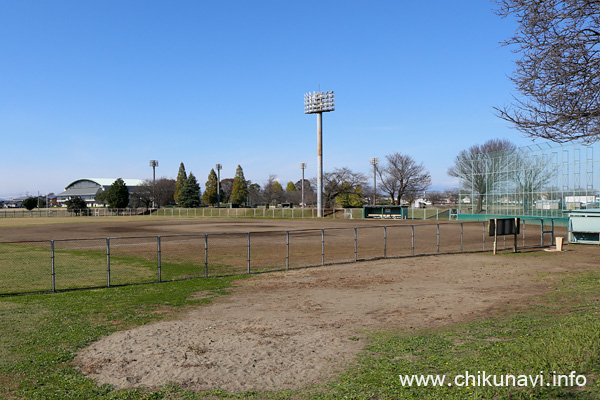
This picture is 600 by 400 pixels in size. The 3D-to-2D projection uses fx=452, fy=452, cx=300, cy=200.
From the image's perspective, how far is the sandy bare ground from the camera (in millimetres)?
7066

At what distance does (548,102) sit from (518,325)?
22.8 feet

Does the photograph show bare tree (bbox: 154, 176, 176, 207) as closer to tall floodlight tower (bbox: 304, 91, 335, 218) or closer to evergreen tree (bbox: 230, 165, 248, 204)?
evergreen tree (bbox: 230, 165, 248, 204)

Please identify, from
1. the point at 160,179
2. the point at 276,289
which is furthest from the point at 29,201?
the point at 276,289

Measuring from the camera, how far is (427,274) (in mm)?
17391

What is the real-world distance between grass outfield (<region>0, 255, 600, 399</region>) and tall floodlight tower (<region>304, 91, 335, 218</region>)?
2620 inches

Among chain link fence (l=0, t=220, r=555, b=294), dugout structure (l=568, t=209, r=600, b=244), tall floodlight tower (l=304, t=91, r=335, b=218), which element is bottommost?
chain link fence (l=0, t=220, r=555, b=294)

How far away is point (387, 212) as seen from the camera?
7131 cm

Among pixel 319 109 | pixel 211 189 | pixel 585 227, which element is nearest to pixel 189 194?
pixel 211 189

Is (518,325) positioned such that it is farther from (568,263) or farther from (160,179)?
(160,179)

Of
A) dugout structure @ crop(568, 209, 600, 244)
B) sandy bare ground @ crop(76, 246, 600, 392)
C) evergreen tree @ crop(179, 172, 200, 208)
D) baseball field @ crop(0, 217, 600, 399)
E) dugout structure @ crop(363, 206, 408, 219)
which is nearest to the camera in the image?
baseball field @ crop(0, 217, 600, 399)

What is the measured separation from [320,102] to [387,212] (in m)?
26.8

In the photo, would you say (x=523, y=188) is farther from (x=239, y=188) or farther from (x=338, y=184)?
(x=239, y=188)

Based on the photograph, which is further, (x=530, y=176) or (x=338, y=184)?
(x=338, y=184)

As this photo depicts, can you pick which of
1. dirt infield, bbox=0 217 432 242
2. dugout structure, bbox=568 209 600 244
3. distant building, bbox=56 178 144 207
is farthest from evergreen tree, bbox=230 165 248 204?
dugout structure, bbox=568 209 600 244
